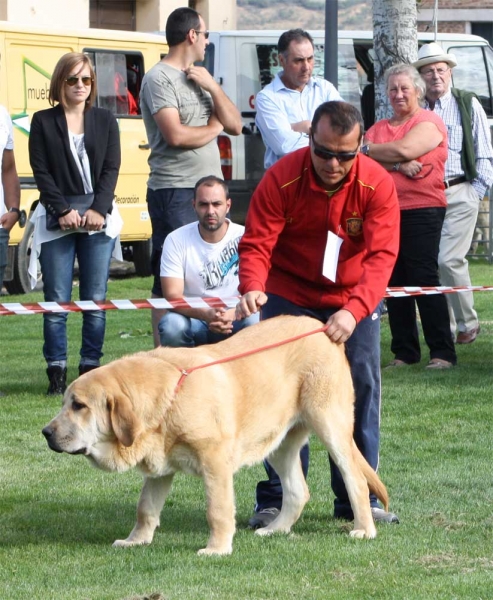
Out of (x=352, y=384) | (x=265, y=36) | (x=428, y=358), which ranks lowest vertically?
(x=428, y=358)

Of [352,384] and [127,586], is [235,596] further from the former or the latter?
[352,384]

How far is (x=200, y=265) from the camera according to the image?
305 inches

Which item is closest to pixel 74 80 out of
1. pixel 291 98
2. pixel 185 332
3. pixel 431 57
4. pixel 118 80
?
pixel 291 98

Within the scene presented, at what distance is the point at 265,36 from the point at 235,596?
42.1ft

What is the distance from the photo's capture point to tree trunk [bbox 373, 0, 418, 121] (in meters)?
12.5

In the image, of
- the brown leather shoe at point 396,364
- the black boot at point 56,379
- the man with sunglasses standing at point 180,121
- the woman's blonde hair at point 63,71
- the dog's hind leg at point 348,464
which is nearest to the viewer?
the dog's hind leg at point 348,464

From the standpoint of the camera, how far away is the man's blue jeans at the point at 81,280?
8.61 meters

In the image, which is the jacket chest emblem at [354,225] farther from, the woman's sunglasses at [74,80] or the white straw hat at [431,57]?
the white straw hat at [431,57]

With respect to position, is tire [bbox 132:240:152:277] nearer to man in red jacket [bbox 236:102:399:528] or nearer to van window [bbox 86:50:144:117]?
van window [bbox 86:50:144:117]

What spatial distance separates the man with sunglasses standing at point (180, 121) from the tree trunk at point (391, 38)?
14.4ft

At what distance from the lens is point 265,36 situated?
54.1 ft

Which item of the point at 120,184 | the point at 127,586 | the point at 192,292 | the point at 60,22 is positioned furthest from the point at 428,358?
the point at 60,22

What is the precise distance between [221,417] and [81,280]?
12.5ft

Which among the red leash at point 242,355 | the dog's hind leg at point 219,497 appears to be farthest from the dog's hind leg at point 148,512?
the red leash at point 242,355
